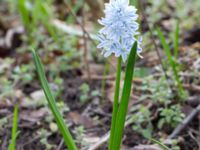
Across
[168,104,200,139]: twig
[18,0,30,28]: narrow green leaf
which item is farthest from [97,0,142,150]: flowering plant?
[18,0,30,28]: narrow green leaf

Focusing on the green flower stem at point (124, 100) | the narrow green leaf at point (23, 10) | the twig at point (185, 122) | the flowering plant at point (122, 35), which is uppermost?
the narrow green leaf at point (23, 10)

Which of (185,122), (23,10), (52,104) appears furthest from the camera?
(23,10)

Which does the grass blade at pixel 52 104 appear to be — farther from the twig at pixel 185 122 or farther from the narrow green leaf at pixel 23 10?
the narrow green leaf at pixel 23 10

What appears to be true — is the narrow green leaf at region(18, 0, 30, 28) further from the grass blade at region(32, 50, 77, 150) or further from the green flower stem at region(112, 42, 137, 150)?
the green flower stem at region(112, 42, 137, 150)

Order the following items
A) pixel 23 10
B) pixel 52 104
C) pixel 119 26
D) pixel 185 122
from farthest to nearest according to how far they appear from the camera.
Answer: pixel 23 10 < pixel 185 122 < pixel 52 104 < pixel 119 26

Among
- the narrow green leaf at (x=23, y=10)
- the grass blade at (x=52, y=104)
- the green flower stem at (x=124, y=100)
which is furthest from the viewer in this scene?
the narrow green leaf at (x=23, y=10)

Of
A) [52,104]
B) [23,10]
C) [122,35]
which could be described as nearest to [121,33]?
[122,35]

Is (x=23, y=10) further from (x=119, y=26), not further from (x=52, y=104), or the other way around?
(x=119, y=26)

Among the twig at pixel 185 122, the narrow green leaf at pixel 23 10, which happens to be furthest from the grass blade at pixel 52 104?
the narrow green leaf at pixel 23 10

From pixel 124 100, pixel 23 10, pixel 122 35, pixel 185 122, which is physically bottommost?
pixel 185 122
